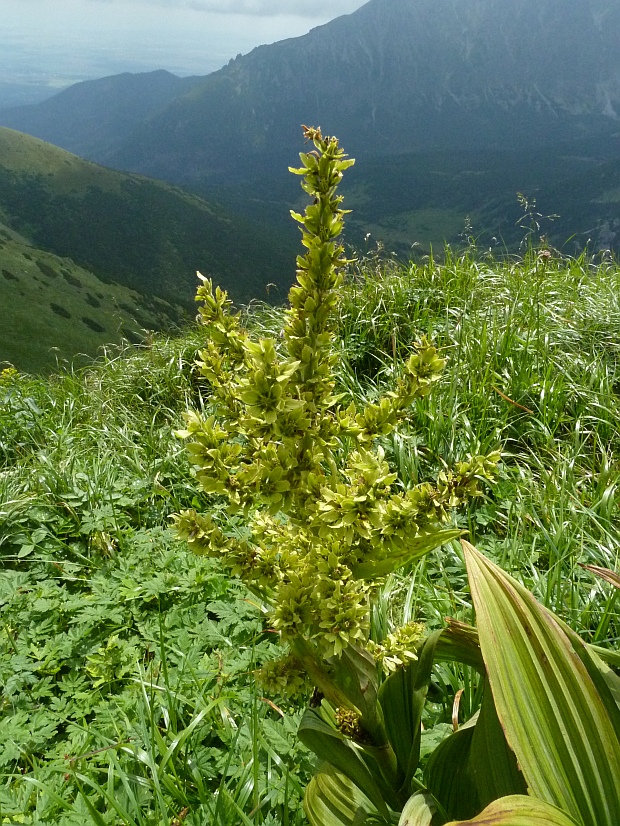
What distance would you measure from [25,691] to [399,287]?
562 cm

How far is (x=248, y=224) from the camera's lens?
177750 millimetres

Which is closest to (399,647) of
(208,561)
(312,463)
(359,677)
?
(359,677)

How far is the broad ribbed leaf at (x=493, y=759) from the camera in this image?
1.55 meters

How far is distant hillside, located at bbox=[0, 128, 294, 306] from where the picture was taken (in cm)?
13300


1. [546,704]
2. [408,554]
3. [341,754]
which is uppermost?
[408,554]

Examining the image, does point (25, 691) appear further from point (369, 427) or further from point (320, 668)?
point (369, 427)

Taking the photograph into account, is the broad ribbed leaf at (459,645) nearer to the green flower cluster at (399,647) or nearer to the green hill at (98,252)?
the green flower cluster at (399,647)

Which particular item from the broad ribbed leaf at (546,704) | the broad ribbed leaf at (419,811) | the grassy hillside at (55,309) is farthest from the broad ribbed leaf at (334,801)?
the grassy hillside at (55,309)

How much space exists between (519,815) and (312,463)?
87 cm

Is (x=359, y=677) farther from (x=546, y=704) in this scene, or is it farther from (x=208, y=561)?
(x=208, y=561)

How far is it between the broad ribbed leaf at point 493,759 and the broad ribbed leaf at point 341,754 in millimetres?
371

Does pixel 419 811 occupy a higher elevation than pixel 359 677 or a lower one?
lower

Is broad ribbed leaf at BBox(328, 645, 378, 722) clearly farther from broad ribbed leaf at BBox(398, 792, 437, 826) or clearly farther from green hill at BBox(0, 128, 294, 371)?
green hill at BBox(0, 128, 294, 371)

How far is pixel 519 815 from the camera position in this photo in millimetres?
1120
